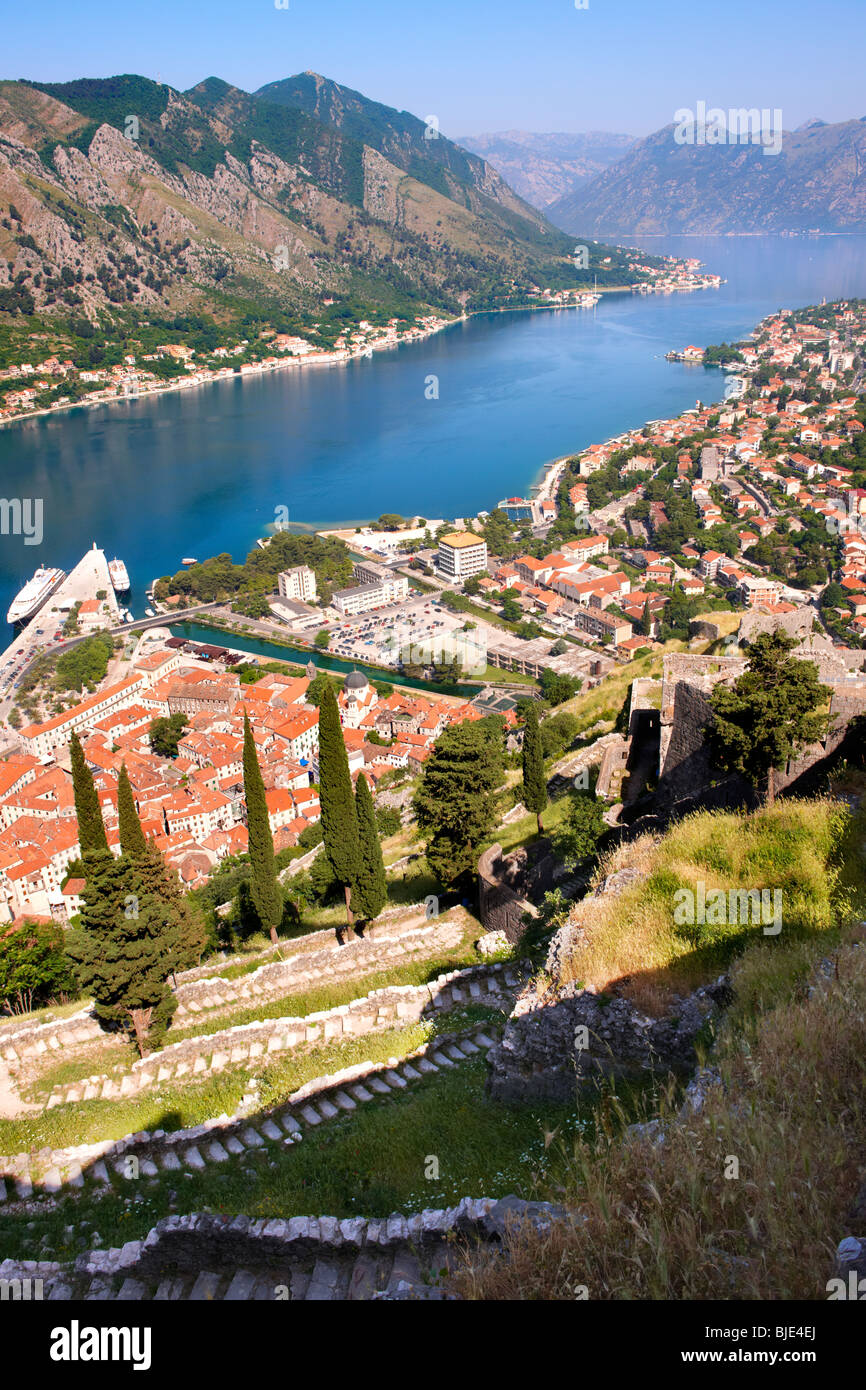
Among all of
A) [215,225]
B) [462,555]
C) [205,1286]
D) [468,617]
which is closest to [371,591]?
[468,617]

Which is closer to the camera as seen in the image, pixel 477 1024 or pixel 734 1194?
pixel 734 1194

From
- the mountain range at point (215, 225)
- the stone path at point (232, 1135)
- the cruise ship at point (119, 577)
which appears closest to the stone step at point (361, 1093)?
the stone path at point (232, 1135)

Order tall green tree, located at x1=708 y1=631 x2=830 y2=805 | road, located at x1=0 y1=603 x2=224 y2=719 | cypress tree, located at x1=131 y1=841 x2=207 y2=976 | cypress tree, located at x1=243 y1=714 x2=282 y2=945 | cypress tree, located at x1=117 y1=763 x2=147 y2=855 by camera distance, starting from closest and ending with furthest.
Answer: tall green tree, located at x1=708 y1=631 x2=830 y2=805
cypress tree, located at x1=131 y1=841 x2=207 y2=976
cypress tree, located at x1=117 y1=763 x2=147 y2=855
cypress tree, located at x1=243 y1=714 x2=282 y2=945
road, located at x1=0 y1=603 x2=224 y2=719

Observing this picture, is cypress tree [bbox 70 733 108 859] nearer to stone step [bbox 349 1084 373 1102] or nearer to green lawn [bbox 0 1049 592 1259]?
green lawn [bbox 0 1049 592 1259]

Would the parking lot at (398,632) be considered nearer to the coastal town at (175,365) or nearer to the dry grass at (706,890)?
the dry grass at (706,890)

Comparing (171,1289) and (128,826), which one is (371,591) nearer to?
(128,826)

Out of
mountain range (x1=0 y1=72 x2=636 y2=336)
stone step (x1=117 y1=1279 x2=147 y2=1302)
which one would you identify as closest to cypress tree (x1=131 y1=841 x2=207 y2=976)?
stone step (x1=117 y1=1279 x2=147 y2=1302)
